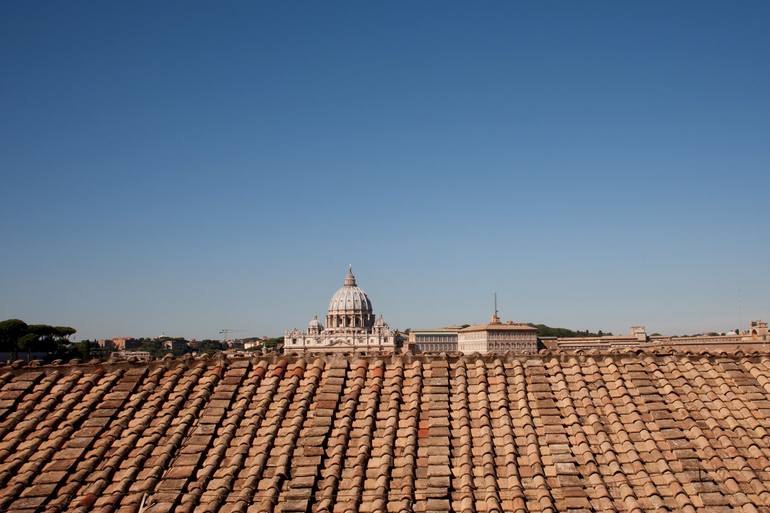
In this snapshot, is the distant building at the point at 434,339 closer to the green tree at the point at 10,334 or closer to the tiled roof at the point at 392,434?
the green tree at the point at 10,334

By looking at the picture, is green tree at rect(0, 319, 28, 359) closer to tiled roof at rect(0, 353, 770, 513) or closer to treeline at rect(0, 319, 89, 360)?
treeline at rect(0, 319, 89, 360)

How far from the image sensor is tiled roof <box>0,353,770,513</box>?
6129 mm

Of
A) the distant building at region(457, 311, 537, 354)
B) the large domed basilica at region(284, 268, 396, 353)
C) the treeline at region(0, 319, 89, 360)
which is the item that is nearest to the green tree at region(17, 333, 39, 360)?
the treeline at region(0, 319, 89, 360)

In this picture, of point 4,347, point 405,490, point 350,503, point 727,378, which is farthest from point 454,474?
point 4,347

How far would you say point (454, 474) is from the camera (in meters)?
6.34

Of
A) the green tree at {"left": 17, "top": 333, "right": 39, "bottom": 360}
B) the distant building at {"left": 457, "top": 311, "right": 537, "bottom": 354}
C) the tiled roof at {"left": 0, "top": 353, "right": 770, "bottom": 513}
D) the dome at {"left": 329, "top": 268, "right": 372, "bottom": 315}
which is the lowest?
the tiled roof at {"left": 0, "top": 353, "right": 770, "bottom": 513}

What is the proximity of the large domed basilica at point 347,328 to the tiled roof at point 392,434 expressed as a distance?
14061cm

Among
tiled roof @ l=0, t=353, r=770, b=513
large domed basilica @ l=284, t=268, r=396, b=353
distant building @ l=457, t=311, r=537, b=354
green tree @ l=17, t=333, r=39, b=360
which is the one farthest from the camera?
large domed basilica @ l=284, t=268, r=396, b=353

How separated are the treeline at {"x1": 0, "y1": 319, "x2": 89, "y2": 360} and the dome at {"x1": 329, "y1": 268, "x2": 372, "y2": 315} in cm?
7934

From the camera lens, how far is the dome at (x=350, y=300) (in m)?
164

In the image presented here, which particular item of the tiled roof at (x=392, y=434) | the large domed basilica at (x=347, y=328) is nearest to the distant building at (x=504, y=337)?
the large domed basilica at (x=347, y=328)

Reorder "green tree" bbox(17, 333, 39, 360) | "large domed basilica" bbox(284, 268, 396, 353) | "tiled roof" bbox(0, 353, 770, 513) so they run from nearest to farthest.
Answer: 1. "tiled roof" bbox(0, 353, 770, 513)
2. "green tree" bbox(17, 333, 39, 360)
3. "large domed basilica" bbox(284, 268, 396, 353)

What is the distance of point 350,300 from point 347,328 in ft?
25.0

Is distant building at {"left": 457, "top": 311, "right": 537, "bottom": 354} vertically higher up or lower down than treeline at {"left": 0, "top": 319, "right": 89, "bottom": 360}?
higher up
